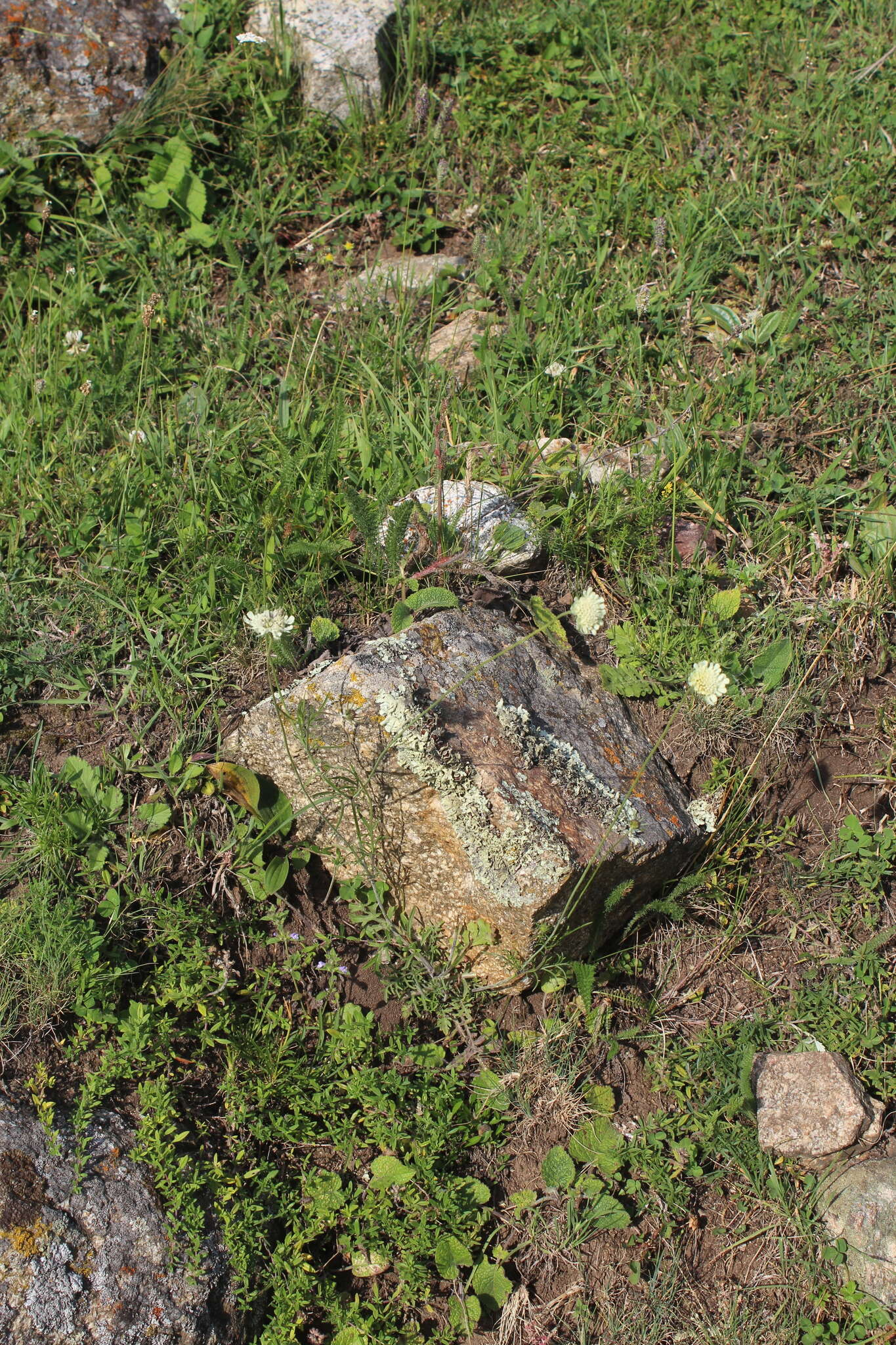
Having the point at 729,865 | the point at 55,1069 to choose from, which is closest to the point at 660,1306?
the point at 729,865

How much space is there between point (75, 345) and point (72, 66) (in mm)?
1368

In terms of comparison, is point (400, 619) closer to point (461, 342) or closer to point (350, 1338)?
point (461, 342)

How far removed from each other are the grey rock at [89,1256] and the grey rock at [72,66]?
3.76 metres

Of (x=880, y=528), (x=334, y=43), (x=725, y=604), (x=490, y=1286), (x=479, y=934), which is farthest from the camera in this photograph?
(x=334, y=43)

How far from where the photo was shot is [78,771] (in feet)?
8.95

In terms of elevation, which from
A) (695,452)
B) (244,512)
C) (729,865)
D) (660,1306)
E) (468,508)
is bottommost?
(660,1306)

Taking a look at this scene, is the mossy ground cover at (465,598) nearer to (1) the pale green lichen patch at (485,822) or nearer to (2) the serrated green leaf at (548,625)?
(2) the serrated green leaf at (548,625)

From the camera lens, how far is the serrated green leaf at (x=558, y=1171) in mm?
2508

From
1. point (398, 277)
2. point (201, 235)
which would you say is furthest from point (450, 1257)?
point (201, 235)

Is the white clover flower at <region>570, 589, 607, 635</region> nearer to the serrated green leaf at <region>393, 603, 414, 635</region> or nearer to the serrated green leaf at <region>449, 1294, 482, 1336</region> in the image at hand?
the serrated green leaf at <region>393, 603, 414, 635</region>

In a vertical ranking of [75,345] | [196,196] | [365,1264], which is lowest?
[365,1264]

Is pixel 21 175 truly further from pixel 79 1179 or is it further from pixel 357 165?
pixel 79 1179

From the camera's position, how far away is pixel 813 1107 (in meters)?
2.60

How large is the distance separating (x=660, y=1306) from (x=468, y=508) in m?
2.27
